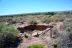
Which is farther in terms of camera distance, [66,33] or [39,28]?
[39,28]

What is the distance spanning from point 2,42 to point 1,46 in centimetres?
37

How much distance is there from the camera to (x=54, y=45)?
1295cm

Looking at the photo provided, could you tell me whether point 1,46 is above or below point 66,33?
below

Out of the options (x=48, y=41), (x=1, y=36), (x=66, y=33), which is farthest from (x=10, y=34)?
(x=66, y=33)

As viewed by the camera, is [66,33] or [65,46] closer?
[65,46]

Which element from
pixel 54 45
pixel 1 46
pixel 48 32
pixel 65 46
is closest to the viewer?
pixel 65 46

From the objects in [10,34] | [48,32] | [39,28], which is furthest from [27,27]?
[10,34]

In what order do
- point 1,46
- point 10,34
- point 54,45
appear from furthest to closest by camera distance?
point 10,34 → point 1,46 → point 54,45

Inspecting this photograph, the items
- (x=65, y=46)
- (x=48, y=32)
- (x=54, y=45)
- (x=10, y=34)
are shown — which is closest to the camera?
(x=65, y=46)

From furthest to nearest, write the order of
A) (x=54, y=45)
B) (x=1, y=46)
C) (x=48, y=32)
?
(x=48, y=32), (x=1, y=46), (x=54, y=45)

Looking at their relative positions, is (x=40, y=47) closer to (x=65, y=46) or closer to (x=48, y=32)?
(x=65, y=46)

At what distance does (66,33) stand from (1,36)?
5.31 meters

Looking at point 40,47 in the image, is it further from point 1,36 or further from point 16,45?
point 1,36

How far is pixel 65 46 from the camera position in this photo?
38.6ft
